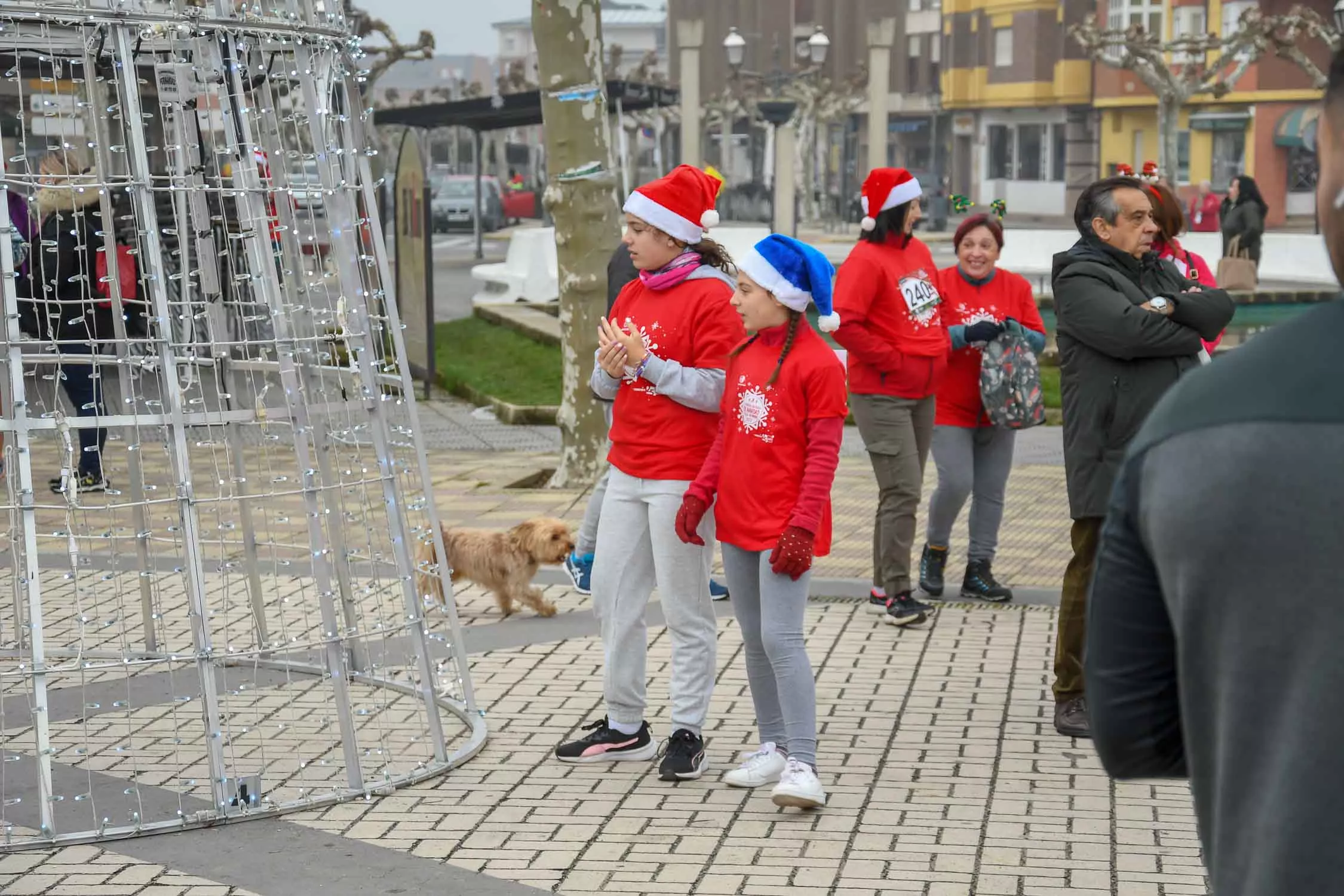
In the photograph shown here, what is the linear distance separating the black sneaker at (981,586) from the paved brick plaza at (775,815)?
79cm

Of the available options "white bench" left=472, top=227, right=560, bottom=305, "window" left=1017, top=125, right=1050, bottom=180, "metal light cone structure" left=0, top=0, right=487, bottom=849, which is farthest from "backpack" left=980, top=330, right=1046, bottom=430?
"window" left=1017, top=125, right=1050, bottom=180

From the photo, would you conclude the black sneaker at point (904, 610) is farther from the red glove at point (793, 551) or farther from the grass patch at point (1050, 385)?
the grass patch at point (1050, 385)

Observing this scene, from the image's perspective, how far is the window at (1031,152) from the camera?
6538 cm

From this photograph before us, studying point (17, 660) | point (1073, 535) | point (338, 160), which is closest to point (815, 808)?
point (1073, 535)

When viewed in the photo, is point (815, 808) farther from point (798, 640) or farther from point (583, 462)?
point (583, 462)

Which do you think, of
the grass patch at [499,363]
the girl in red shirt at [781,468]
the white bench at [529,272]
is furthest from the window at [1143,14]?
the girl in red shirt at [781,468]

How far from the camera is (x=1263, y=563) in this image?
173 cm

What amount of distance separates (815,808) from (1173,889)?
1.09 metres

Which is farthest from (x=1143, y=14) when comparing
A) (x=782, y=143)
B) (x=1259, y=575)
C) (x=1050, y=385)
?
(x=1259, y=575)

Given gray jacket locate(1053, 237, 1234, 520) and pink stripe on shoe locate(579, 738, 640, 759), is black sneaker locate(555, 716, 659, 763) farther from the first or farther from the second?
gray jacket locate(1053, 237, 1234, 520)

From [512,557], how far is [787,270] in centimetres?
286

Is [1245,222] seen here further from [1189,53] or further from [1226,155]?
[1226,155]

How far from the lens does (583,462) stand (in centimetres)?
1116

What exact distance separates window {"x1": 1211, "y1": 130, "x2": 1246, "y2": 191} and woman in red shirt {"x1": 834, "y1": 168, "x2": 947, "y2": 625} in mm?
50138
